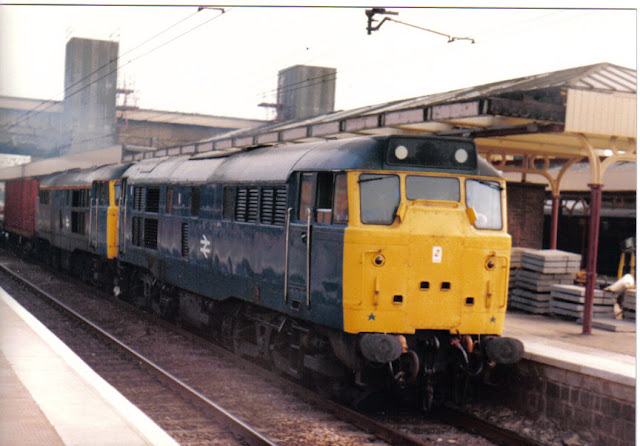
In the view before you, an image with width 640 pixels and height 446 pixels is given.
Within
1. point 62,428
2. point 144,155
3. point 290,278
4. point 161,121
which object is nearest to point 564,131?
point 290,278

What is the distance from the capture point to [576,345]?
11.2 metres

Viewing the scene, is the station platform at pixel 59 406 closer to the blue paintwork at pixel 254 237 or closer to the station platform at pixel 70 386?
the station platform at pixel 70 386

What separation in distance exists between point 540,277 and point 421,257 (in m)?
7.13

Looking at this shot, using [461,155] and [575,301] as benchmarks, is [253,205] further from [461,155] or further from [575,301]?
[575,301]

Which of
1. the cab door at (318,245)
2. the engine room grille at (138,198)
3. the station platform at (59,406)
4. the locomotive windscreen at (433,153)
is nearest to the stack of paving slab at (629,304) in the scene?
the locomotive windscreen at (433,153)

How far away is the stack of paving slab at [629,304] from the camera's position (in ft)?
45.8

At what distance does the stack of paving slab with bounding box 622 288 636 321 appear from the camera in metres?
14.0

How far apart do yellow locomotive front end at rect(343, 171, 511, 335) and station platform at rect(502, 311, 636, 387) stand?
0.87m

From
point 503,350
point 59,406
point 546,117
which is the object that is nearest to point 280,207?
point 503,350

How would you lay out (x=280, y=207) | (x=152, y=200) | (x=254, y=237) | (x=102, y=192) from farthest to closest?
(x=102, y=192) → (x=152, y=200) → (x=254, y=237) → (x=280, y=207)

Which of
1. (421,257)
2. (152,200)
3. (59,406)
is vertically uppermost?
(152,200)

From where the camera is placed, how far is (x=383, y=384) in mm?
9148

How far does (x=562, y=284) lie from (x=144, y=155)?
14.3m

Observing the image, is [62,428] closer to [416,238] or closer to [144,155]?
[416,238]
